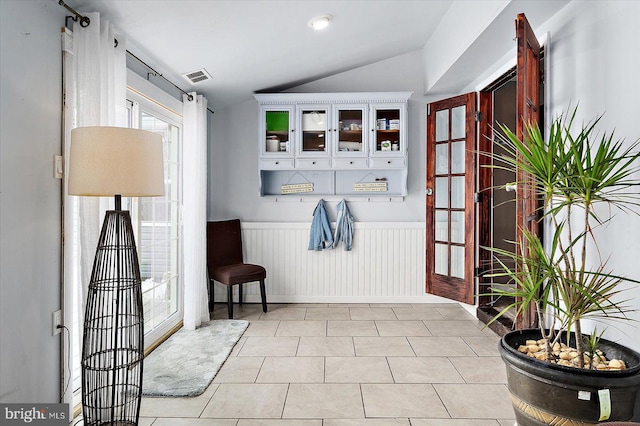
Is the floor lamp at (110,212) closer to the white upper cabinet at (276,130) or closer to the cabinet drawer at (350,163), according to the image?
Answer: the white upper cabinet at (276,130)

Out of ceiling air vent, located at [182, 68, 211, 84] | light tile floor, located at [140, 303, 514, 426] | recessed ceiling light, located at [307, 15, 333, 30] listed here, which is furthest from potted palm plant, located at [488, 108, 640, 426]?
ceiling air vent, located at [182, 68, 211, 84]

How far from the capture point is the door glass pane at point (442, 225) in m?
4.34

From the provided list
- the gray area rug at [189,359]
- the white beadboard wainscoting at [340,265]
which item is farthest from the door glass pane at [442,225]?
the gray area rug at [189,359]

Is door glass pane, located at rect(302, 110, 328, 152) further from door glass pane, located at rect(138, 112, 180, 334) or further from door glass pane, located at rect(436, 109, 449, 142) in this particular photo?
door glass pane, located at rect(138, 112, 180, 334)

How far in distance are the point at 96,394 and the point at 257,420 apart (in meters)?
0.81

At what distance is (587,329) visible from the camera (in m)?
2.38

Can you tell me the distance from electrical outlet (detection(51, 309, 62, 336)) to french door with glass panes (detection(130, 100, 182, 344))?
3.42 feet

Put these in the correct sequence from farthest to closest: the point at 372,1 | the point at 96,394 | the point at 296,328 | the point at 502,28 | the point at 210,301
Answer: the point at 210,301, the point at 296,328, the point at 372,1, the point at 502,28, the point at 96,394

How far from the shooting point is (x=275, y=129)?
4609 millimetres

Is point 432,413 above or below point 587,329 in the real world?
below

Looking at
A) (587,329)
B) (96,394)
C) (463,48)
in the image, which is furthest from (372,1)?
(96,394)

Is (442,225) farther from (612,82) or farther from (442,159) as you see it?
(612,82)

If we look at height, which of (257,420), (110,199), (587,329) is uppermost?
(110,199)

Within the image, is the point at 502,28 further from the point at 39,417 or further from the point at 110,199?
the point at 39,417
